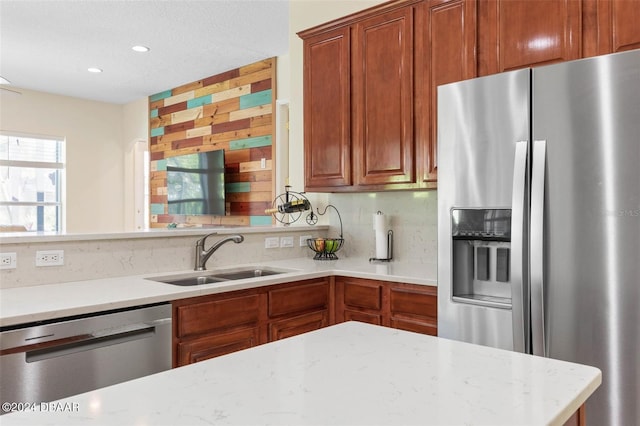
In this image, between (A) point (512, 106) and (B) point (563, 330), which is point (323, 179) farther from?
(B) point (563, 330)

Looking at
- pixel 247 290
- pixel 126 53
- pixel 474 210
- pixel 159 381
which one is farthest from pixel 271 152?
pixel 159 381

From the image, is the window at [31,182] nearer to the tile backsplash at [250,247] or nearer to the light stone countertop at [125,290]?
the tile backsplash at [250,247]

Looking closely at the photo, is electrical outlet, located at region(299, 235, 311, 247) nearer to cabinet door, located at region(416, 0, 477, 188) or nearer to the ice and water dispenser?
cabinet door, located at region(416, 0, 477, 188)

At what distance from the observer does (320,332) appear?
4.37 feet

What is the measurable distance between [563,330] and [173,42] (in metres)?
4.33

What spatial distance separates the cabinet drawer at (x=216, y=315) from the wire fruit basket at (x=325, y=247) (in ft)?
3.12

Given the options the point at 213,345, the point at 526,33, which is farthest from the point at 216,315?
the point at 526,33

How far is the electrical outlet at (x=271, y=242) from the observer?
10.8 ft

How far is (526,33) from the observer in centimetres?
240

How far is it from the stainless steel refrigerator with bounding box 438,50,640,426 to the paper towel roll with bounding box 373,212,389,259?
0.96 m

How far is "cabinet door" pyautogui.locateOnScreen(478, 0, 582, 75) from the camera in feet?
7.45

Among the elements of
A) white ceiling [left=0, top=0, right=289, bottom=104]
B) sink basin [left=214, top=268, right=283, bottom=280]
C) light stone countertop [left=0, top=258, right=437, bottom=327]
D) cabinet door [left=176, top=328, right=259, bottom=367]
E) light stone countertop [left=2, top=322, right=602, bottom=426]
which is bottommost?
cabinet door [left=176, top=328, right=259, bottom=367]

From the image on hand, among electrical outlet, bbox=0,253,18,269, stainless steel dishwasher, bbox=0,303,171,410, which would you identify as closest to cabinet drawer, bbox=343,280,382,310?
stainless steel dishwasher, bbox=0,303,171,410

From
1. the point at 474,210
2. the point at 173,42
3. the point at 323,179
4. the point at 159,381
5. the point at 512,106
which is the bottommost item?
the point at 159,381
